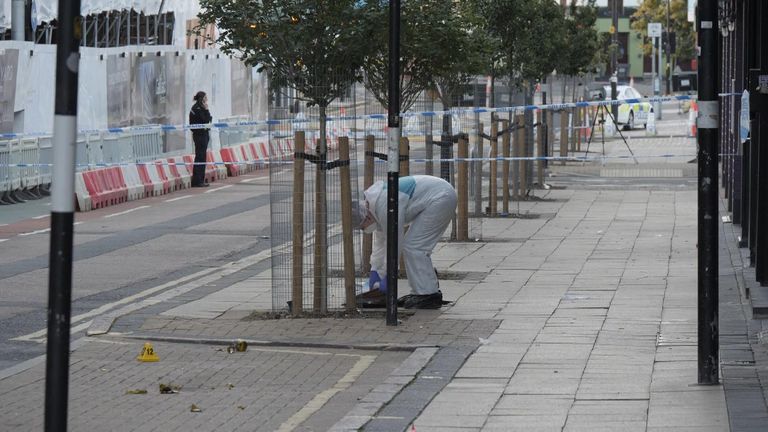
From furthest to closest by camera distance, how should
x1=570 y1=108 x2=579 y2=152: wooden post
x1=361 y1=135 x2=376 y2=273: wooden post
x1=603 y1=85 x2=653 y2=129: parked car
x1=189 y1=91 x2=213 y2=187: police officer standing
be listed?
x1=603 y1=85 x2=653 y2=129: parked car < x1=570 y1=108 x2=579 y2=152: wooden post < x1=189 y1=91 x2=213 y2=187: police officer standing < x1=361 y1=135 x2=376 y2=273: wooden post

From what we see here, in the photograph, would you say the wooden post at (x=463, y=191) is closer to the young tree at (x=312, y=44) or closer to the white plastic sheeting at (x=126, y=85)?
the young tree at (x=312, y=44)

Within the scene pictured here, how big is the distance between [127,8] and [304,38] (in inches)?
837

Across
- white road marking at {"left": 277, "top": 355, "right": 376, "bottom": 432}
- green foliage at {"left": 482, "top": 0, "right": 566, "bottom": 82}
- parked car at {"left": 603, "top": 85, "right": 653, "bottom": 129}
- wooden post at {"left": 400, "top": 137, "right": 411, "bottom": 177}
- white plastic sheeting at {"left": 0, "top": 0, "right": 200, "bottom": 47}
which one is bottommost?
white road marking at {"left": 277, "top": 355, "right": 376, "bottom": 432}

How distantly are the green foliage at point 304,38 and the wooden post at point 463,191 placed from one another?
559 cm

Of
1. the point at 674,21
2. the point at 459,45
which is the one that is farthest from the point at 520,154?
the point at 674,21

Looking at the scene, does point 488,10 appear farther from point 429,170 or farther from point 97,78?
point 97,78

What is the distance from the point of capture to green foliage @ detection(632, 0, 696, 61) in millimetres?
72625

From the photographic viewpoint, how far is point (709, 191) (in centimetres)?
942

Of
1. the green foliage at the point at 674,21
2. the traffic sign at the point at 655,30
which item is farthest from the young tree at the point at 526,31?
the green foliage at the point at 674,21

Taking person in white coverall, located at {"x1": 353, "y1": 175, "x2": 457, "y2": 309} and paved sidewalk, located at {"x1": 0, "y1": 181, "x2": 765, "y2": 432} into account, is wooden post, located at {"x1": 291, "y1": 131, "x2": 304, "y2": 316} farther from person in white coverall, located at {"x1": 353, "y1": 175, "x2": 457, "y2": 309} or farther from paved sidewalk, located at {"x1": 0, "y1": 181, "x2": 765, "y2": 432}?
person in white coverall, located at {"x1": 353, "y1": 175, "x2": 457, "y2": 309}

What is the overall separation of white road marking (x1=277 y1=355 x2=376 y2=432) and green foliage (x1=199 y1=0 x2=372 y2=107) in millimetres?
3226

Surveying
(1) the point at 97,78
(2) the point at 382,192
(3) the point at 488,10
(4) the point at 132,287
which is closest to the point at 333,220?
(2) the point at 382,192

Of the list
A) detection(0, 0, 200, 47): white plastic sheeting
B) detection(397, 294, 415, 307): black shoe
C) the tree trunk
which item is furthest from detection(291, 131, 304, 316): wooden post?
detection(0, 0, 200, 47): white plastic sheeting

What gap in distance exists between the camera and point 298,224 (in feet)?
42.2
